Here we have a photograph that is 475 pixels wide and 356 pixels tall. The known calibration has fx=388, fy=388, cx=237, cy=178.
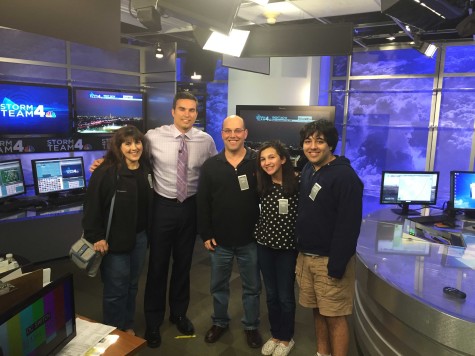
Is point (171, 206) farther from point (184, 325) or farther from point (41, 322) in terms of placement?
point (41, 322)

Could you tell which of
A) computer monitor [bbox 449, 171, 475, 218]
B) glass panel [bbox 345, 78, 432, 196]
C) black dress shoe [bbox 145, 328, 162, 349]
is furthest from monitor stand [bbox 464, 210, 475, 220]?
black dress shoe [bbox 145, 328, 162, 349]

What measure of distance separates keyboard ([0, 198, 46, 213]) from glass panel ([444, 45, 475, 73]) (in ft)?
18.6

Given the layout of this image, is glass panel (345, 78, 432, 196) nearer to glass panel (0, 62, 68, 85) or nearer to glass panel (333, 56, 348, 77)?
glass panel (333, 56, 348, 77)

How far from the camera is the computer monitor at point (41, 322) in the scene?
117 cm

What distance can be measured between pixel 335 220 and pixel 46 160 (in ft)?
11.1

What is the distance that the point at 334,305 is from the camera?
221 centimetres

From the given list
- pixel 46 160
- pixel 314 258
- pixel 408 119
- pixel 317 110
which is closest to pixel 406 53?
pixel 408 119

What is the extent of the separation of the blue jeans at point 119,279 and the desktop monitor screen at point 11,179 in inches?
81.6

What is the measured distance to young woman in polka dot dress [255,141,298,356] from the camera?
2396 millimetres

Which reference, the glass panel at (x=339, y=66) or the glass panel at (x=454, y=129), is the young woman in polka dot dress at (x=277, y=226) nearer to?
the glass panel at (x=454, y=129)

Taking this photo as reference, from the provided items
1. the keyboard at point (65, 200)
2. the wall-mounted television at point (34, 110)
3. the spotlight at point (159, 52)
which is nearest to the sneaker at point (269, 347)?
the keyboard at point (65, 200)

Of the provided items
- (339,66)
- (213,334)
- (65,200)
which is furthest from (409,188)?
(65,200)

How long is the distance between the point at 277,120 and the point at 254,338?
3.09 meters

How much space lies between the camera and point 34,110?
446 centimetres
